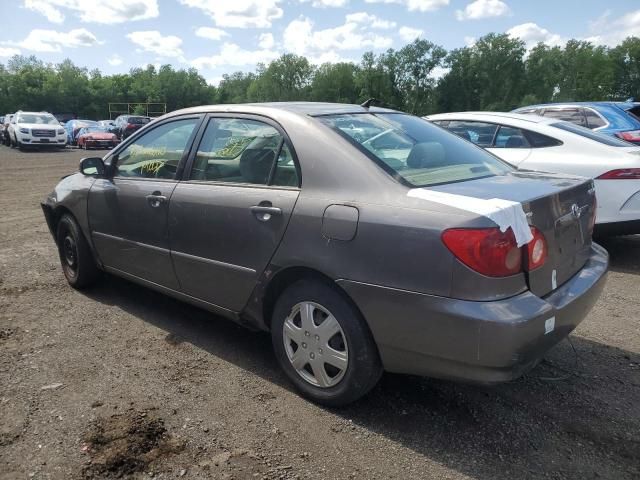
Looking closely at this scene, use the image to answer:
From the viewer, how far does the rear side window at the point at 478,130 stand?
20.4ft

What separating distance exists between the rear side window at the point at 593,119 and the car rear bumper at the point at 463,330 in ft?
23.1

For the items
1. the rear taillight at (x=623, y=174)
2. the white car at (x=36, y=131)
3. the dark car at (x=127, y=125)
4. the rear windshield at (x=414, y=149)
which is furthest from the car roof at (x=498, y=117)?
the dark car at (x=127, y=125)

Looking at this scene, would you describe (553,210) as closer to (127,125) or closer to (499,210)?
(499,210)

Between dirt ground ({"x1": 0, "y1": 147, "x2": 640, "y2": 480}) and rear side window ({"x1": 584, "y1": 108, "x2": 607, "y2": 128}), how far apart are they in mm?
5378

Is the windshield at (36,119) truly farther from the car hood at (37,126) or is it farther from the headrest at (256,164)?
the headrest at (256,164)

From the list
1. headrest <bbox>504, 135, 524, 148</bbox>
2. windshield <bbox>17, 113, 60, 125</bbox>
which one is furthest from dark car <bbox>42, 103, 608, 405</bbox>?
windshield <bbox>17, 113, 60, 125</bbox>

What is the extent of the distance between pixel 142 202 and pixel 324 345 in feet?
6.02

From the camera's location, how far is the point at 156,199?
3.65 meters

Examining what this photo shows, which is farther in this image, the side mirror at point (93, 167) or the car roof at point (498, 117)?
the car roof at point (498, 117)

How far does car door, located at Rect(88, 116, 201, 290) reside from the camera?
12.0 ft

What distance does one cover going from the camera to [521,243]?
7.56 ft

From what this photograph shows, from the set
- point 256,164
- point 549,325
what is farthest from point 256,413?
point 549,325

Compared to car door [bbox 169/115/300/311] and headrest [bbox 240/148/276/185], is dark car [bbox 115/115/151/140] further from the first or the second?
headrest [bbox 240/148/276/185]

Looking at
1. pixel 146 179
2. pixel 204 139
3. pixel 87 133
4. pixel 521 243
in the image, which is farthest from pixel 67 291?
pixel 87 133
